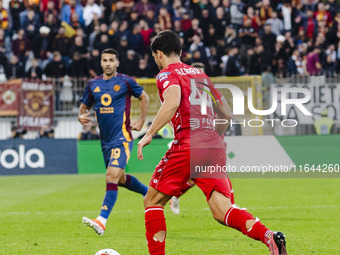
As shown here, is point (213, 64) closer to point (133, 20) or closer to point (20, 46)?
point (133, 20)

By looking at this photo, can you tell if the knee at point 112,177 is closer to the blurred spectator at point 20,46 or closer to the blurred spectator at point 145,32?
the blurred spectator at point 145,32

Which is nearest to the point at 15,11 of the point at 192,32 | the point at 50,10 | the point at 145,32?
the point at 50,10

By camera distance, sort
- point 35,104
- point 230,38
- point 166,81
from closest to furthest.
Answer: point 166,81 → point 35,104 → point 230,38

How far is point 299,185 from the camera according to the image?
53.2 feet

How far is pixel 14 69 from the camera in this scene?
856 inches

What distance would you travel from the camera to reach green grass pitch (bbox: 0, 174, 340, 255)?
328 inches

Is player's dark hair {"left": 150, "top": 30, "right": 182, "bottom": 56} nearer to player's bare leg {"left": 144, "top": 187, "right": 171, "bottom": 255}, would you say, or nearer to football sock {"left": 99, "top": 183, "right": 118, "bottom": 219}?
player's bare leg {"left": 144, "top": 187, "right": 171, "bottom": 255}

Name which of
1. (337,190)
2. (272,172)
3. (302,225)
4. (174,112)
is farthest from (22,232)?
(272,172)

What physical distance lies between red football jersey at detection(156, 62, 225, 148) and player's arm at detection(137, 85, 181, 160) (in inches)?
5.0

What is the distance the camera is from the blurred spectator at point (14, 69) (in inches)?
853

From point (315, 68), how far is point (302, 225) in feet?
38.5

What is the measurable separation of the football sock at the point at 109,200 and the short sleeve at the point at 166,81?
10.8 ft

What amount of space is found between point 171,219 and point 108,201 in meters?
1.72

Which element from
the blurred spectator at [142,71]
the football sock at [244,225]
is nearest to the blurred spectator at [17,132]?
the blurred spectator at [142,71]
